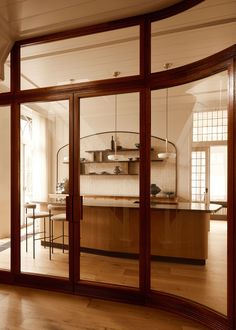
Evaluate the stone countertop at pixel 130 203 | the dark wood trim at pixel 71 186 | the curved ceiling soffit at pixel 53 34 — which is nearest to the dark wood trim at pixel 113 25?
the curved ceiling soffit at pixel 53 34

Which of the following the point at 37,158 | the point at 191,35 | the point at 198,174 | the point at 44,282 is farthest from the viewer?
the point at 37,158

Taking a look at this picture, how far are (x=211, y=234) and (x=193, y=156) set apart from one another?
1164 mm

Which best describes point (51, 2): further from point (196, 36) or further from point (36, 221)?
point (36, 221)

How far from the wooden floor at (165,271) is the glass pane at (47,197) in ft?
0.06

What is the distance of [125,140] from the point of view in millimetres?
4055

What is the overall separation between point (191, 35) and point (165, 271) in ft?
9.71

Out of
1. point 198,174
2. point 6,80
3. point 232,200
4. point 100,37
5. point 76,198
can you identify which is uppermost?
point 100,37

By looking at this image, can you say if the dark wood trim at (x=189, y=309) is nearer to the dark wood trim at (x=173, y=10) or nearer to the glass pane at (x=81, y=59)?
the glass pane at (x=81, y=59)

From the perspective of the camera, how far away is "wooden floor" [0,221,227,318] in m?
2.73

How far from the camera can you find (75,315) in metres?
2.35

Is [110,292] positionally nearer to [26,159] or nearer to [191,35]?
[191,35]

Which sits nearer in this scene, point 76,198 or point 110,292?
point 110,292

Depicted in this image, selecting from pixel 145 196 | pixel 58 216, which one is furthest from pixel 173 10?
pixel 58 216

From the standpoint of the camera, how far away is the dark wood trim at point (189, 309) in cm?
208
